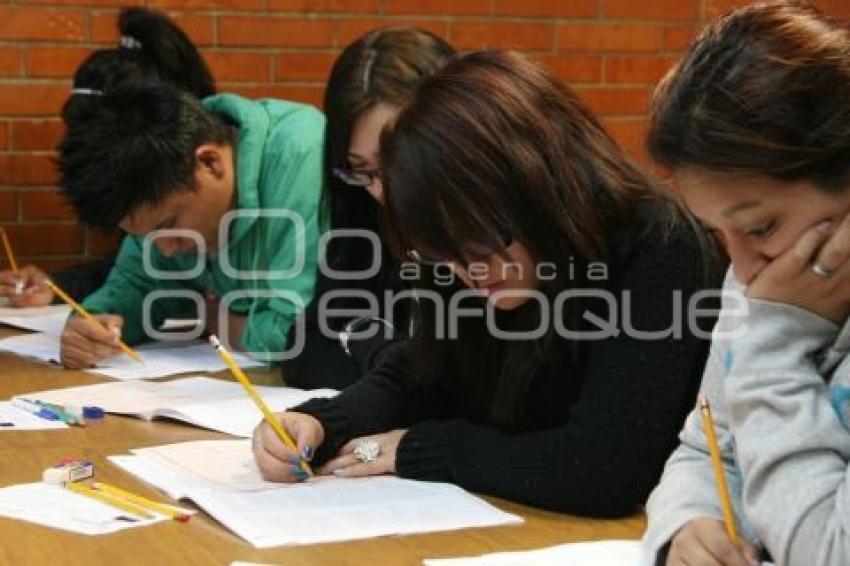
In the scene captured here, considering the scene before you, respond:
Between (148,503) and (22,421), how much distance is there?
1.70 feet

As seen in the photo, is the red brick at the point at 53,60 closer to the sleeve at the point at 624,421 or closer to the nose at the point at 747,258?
the sleeve at the point at 624,421

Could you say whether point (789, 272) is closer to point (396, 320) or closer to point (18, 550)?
point (18, 550)

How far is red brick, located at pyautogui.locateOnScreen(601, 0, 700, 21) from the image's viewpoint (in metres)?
3.95

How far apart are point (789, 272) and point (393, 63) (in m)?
1.18

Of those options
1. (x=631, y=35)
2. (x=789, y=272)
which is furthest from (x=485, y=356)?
(x=631, y=35)

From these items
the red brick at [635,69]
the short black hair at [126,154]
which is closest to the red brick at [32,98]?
the short black hair at [126,154]

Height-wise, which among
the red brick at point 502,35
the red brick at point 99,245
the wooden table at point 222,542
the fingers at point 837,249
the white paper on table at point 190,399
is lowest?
the red brick at point 99,245

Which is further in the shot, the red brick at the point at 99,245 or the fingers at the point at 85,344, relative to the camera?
the red brick at the point at 99,245

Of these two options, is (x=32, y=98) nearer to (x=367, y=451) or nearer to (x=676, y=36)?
(x=676, y=36)

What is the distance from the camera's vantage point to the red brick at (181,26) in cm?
344

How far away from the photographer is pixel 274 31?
3584mm

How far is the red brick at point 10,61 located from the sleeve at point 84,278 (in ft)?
1.89

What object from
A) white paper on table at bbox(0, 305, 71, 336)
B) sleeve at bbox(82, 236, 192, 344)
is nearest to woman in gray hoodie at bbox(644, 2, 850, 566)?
sleeve at bbox(82, 236, 192, 344)

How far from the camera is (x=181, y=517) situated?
152 centimetres
